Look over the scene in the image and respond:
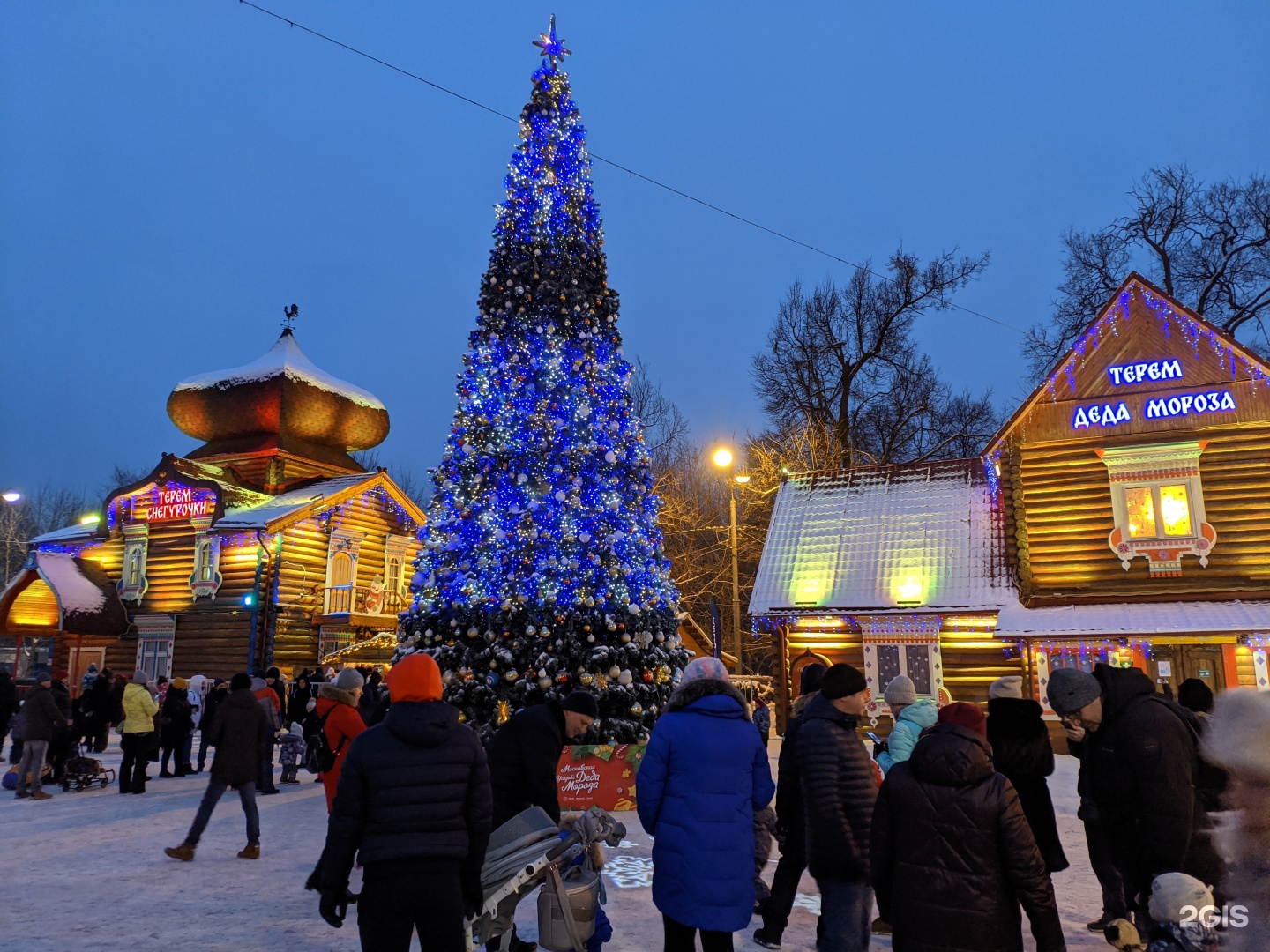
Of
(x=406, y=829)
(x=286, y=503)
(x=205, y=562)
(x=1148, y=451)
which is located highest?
(x=286, y=503)

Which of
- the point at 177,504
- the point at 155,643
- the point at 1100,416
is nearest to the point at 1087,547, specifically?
the point at 1100,416

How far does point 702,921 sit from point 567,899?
80 centimetres

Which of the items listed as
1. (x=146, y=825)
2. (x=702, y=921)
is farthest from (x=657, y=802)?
(x=146, y=825)

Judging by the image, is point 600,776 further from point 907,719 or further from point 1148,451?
point 1148,451

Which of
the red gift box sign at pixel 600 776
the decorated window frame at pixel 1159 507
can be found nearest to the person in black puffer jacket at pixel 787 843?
the red gift box sign at pixel 600 776

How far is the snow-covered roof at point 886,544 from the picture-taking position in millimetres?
18469

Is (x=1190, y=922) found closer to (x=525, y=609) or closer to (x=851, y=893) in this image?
(x=851, y=893)

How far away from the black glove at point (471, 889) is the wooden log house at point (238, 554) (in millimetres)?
21287

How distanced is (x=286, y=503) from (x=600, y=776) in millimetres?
19065

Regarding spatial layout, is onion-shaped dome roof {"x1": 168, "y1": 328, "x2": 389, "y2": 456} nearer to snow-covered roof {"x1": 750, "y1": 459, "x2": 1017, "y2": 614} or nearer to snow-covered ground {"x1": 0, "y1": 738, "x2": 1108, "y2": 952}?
snow-covered roof {"x1": 750, "y1": 459, "x2": 1017, "y2": 614}

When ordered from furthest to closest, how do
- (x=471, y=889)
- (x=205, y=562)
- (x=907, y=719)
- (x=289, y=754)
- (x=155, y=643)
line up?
(x=155, y=643) → (x=205, y=562) → (x=289, y=754) → (x=907, y=719) → (x=471, y=889)

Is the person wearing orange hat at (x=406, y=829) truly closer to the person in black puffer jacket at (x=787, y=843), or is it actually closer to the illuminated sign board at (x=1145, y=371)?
the person in black puffer jacket at (x=787, y=843)

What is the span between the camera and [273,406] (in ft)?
93.7

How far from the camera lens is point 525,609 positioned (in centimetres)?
1135
